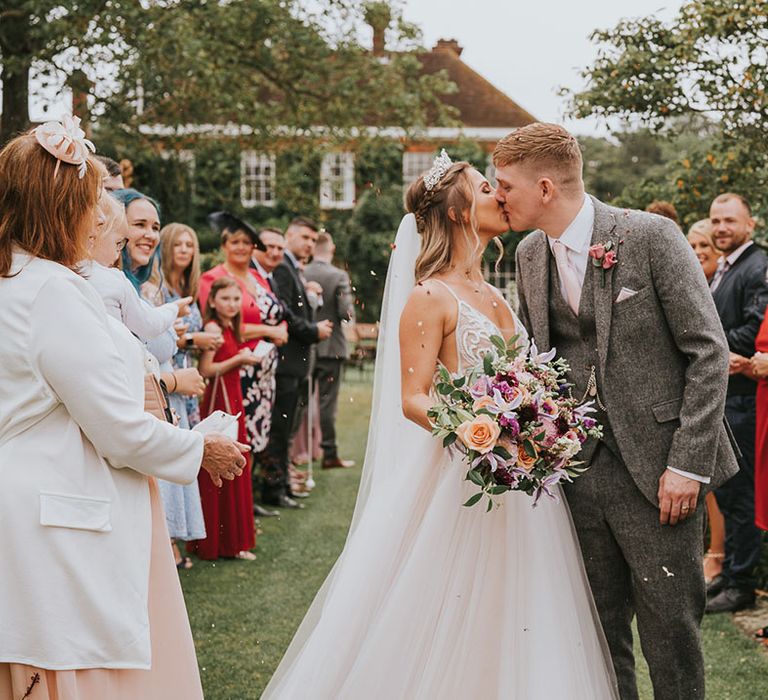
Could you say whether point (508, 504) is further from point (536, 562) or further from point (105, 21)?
point (105, 21)

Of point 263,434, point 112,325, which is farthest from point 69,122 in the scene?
point 263,434

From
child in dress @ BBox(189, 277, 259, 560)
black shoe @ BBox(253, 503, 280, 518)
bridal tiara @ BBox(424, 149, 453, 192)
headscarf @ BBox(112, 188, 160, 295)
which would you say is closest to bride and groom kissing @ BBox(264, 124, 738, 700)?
bridal tiara @ BBox(424, 149, 453, 192)

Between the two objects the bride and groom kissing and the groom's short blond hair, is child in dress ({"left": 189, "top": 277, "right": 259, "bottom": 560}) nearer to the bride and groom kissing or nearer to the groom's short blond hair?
the bride and groom kissing

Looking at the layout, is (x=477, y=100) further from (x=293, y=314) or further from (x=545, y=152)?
(x=545, y=152)

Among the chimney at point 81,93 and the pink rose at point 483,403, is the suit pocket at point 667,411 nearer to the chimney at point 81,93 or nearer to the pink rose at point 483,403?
the pink rose at point 483,403

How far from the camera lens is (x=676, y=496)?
3.50 meters

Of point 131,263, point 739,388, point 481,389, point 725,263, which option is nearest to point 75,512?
point 481,389

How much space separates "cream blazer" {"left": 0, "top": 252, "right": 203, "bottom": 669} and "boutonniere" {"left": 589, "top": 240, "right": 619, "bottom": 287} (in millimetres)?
1734

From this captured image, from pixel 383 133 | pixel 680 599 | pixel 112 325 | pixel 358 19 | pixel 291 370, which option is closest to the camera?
pixel 112 325

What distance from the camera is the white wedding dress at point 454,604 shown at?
3.56m

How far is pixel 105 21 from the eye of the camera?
437 inches

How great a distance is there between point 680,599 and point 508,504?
2.26 ft

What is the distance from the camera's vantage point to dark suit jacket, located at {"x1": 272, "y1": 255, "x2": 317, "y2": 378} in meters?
9.20

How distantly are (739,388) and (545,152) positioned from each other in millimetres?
3424
